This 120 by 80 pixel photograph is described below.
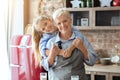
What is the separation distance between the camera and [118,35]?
4.25 meters

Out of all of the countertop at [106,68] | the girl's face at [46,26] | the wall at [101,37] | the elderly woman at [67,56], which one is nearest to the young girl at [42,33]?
the girl's face at [46,26]

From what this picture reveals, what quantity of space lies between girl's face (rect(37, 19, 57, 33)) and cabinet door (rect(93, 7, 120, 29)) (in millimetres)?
1969

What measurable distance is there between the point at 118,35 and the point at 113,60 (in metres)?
0.48

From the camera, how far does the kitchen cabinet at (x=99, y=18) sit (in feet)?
13.2

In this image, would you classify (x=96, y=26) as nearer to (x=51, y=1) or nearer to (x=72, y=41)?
(x=51, y=1)

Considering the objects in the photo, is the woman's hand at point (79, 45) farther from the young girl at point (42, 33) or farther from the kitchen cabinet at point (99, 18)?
the kitchen cabinet at point (99, 18)

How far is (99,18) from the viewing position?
162 inches

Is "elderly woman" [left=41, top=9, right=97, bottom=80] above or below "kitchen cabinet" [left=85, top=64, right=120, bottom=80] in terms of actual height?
above

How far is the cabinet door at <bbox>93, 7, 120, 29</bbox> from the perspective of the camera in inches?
158

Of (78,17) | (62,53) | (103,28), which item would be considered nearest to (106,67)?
(103,28)

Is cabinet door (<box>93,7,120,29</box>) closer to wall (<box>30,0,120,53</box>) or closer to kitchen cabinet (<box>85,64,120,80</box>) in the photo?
wall (<box>30,0,120,53</box>)

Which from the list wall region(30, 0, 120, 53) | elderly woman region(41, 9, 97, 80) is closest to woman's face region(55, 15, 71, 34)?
elderly woman region(41, 9, 97, 80)

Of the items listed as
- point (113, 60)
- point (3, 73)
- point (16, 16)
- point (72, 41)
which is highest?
point (16, 16)

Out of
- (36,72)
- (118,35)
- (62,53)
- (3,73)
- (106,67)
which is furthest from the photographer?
(3,73)
